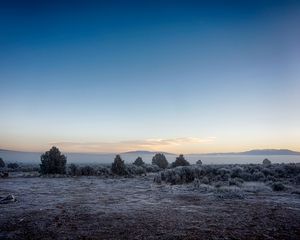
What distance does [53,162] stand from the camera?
40188 mm

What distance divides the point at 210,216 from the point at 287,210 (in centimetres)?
380

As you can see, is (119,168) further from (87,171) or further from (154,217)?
(154,217)

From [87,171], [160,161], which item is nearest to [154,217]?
[87,171]

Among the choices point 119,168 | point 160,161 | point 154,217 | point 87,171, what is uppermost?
point 160,161

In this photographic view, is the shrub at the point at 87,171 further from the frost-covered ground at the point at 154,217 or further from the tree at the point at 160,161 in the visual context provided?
the frost-covered ground at the point at 154,217

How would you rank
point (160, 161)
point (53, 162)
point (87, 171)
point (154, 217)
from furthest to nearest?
point (160, 161) → point (87, 171) → point (53, 162) → point (154, 217)

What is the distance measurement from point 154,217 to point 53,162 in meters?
31.2

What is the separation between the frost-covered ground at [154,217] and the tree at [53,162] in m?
22.8

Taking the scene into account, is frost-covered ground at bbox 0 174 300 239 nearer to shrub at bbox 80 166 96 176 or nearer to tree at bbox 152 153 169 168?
shrub at bbox 80 166 96 176

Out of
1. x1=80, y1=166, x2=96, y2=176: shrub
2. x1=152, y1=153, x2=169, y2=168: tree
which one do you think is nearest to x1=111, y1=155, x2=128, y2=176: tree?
x1=80, y1=166, x2=96, y2=176: shrub

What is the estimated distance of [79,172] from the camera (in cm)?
4069

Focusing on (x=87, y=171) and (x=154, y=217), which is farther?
(x=87, y=171)

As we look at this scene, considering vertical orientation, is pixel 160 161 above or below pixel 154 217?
above

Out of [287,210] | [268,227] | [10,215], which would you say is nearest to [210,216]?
[268,227]
